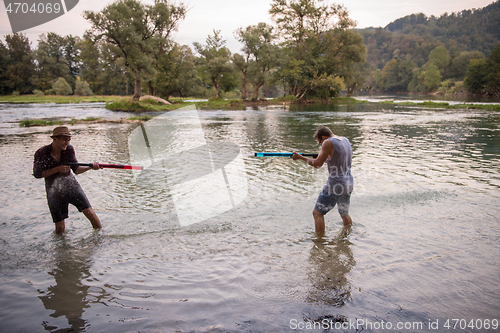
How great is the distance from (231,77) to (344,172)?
209ft

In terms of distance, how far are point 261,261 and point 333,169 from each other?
7.62 feet

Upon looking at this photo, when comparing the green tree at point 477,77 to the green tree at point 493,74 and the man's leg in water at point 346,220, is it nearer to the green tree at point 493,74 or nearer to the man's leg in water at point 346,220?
the green tree at point 493,74

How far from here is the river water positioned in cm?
401

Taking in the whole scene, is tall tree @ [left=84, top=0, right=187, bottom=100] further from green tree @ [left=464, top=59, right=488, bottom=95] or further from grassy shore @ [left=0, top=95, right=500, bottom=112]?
green tree @ [left=464, top=59, right=488, bottom=95]

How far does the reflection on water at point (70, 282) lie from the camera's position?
402 centimetres

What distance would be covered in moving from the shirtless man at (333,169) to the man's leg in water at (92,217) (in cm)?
471

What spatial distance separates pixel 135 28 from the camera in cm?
4591

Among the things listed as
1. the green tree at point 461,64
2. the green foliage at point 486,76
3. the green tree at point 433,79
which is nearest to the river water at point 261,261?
the green foliage at point 486,76

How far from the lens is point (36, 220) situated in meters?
7.20

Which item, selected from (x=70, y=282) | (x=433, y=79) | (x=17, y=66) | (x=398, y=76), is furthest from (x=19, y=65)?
(x=398, y=76)

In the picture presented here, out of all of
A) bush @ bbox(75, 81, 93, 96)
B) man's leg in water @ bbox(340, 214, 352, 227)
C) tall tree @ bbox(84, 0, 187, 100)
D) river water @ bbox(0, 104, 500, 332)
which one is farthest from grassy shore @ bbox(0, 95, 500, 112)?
man's leg in water @ bbox(340, 214, 352, 227)

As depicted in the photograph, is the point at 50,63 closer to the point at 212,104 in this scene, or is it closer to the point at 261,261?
the point at 212,104

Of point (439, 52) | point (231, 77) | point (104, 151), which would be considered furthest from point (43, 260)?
point (439, 52)

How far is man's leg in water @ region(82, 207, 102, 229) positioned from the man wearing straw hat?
0.19 meters
